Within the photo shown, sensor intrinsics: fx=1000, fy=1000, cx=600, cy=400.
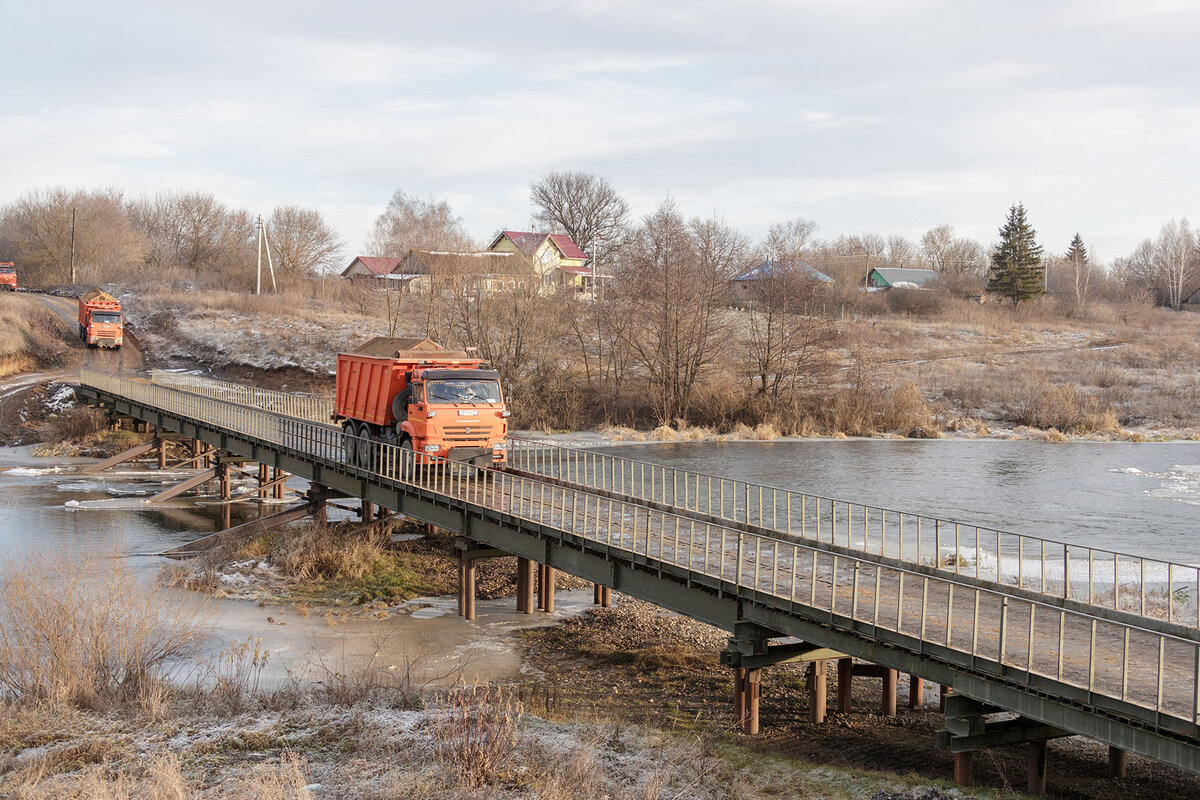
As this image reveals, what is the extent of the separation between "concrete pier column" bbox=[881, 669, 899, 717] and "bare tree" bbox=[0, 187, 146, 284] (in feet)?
307

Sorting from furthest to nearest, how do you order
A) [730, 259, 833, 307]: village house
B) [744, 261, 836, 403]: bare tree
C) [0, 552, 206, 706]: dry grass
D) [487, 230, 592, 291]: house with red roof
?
[487, 230, 592, 291]: house with red roof → [730, 259, 833, 307]: village house → [744, 261, 836, 403]: bare tree → [0, 552, 206, 706]: dry grass

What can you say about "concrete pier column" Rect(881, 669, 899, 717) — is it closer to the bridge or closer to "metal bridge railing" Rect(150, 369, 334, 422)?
the bridge

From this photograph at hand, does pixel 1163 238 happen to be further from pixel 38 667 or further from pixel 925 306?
pixel 38 667

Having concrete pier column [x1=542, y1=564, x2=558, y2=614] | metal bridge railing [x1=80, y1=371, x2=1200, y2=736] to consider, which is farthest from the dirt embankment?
metal bridge railing [x1=80, y1=371, x2=1200, y2=736]

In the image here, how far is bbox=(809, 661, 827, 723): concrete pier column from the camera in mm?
14031

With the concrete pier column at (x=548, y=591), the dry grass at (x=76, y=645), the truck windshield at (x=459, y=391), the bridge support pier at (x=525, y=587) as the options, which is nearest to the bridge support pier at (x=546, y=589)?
the concrete pier column at (x=548, y=591)

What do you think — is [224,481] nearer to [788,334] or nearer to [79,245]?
[788,334]

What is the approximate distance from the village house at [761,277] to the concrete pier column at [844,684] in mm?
39693

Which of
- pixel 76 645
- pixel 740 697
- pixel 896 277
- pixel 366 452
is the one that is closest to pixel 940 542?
pixel 740 697

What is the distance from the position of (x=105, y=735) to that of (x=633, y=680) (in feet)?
25.4

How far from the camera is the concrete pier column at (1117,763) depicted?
12102mm

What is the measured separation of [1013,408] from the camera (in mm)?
52062

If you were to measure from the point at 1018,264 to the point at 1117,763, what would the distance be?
84630 millimetres

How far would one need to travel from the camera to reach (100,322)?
60.6 metres
